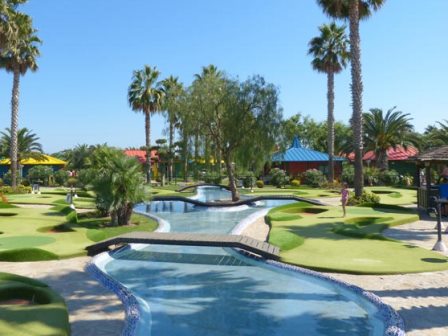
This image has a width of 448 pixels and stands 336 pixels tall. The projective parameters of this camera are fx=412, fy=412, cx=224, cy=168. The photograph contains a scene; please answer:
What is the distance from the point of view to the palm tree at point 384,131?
4838 cm

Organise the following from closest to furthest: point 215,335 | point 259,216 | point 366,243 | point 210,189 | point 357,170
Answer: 1. point 215,335
2. point 366,243
3. point 259,216
4. point 357,170
5. point 210,189

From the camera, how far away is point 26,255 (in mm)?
11633

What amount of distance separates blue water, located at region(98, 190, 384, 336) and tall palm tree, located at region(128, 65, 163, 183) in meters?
39.5

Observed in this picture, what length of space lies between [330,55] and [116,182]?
110ft

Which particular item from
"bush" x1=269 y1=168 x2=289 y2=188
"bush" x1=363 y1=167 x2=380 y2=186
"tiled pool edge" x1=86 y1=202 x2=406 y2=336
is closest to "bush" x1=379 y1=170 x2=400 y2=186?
"bush" x1=363 y1=167 x2=380 y2=186

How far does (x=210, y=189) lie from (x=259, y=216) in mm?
24325

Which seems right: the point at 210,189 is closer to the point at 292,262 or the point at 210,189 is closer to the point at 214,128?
the point at 214,128

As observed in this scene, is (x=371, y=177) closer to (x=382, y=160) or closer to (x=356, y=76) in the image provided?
(x=382, y=160)

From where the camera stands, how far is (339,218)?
19500 millimetres

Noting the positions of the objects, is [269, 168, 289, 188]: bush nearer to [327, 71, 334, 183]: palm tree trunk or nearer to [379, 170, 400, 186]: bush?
[327, 71, 334, 183]: palm tree trunk

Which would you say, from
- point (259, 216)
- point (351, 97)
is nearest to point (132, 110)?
point (351, 97)

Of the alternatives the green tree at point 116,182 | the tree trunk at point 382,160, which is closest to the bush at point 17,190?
the green tree at point 116,182

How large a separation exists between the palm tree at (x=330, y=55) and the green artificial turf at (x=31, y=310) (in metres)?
39.1

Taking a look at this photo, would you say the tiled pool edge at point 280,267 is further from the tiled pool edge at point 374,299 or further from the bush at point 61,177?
the bush at point 61,177
